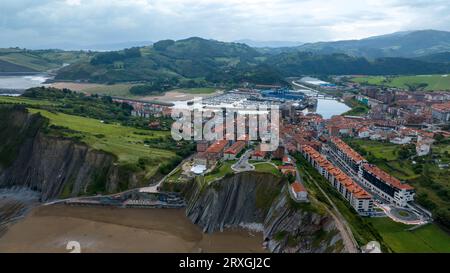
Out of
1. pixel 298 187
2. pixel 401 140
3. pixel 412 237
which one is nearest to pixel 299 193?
pixel 298 187

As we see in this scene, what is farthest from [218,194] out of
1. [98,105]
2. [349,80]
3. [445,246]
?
[349,80]

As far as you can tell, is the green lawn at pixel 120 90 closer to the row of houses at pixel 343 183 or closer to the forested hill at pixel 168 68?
the forested hill at pixel 168 68

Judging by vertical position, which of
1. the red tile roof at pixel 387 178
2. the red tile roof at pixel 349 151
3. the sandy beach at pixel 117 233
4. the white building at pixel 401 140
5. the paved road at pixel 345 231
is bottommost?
the sandy beach at pixel 117 233

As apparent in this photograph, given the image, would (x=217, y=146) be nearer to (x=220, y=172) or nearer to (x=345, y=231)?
(x=220, y=172)

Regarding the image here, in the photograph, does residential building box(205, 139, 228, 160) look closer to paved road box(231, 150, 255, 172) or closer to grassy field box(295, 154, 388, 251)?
paved road box(231, 150, 255, 172)

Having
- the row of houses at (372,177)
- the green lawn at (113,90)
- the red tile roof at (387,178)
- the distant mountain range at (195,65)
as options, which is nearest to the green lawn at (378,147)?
the row of houses at (372,177)

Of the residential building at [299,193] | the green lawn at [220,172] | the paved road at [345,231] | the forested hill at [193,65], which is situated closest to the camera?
the paved road at [345,231]

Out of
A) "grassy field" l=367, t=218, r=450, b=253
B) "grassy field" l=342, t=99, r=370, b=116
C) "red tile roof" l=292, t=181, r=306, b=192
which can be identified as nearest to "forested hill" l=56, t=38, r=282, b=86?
"grassy field" l=342, t=99, r=370, b=116

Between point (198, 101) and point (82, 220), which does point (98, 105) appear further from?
point (82, 220)
